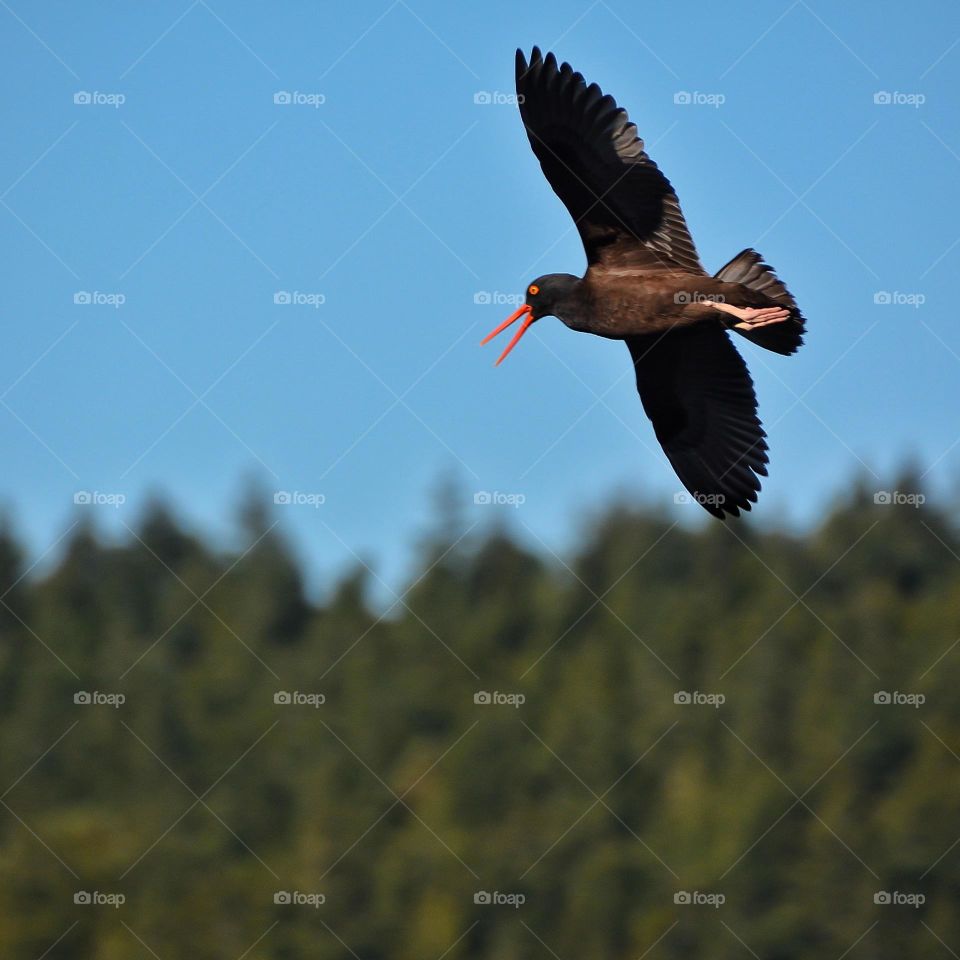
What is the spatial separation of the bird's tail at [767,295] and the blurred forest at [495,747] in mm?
30150

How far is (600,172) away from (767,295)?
5.70 ft

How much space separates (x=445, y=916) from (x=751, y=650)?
17821mm

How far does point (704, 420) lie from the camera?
16625 mm

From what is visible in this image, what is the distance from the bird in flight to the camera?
14.7 meters

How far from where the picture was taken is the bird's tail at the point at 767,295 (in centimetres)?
1492

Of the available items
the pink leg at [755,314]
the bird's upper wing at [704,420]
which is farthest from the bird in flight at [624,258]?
→ the bird's upper wing at [704,420]

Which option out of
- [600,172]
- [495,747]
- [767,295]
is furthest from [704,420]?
[495,747]

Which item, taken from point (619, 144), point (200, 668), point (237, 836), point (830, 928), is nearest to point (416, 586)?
point (200, 668)

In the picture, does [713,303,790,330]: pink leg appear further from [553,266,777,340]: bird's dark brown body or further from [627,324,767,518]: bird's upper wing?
[627,324,767,518]: bird's upper wing

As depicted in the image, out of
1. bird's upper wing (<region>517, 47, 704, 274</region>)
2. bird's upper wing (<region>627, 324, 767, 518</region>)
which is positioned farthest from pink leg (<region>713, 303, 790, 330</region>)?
bird's upper wing (<region>627, 324, 767, 518</region>)

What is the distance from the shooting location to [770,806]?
48.4 meters

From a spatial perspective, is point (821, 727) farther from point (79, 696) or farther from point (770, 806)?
point (79, 696)

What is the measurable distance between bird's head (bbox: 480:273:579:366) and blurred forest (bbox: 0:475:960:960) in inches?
1163

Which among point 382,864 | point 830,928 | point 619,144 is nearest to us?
point 619,144
